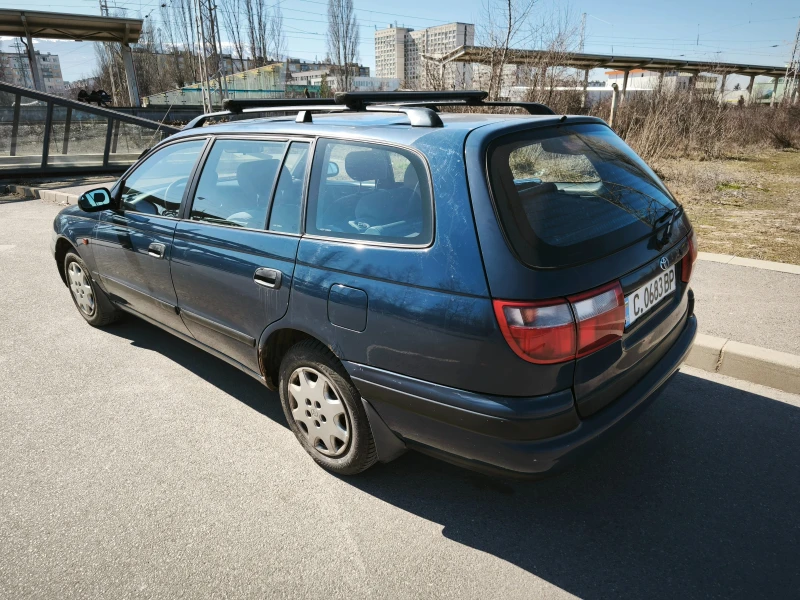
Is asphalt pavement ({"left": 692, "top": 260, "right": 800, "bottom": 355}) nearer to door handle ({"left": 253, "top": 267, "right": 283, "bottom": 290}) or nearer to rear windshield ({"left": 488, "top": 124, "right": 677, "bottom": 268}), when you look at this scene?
rear windshield ({"left": 488, "top": 124, "right": 677, "bottom": 268})

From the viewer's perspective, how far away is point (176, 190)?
3.52 metres

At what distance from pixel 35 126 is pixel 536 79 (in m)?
12.1

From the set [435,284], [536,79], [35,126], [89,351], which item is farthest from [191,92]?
[435,284]

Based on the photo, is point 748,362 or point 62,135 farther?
point 62,135

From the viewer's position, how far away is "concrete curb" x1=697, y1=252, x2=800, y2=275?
5309 mm

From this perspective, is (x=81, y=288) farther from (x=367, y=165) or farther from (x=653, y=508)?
(x=653, y=508)

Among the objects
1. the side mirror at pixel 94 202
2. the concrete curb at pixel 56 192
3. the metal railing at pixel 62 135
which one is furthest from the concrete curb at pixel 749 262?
the metal railing at pixel 62 135

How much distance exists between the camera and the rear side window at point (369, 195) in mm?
2260

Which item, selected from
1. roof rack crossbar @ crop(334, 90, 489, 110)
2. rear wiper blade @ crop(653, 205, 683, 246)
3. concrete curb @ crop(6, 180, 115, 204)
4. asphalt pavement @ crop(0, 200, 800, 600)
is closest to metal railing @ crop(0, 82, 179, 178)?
concrete curb @ crop(6, 180, 115, 204)

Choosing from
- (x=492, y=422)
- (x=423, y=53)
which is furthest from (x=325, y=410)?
(x=423, y=53)

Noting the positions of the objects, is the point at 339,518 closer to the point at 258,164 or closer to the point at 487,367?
the point at 487,367

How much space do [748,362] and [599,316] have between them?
216 centimetres

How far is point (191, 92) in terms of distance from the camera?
41.8 m

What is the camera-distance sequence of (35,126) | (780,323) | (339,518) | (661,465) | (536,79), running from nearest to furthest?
(339,518) → (661,465) → (780,323) → (536,79) → (35,126)
